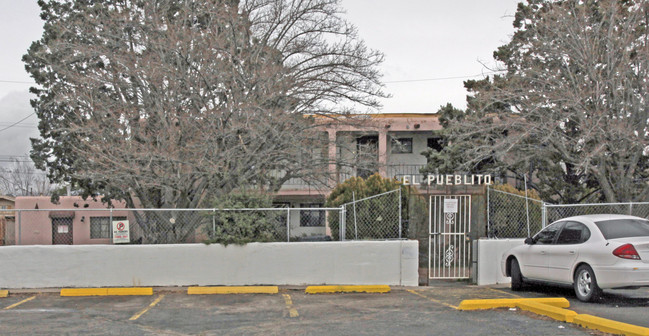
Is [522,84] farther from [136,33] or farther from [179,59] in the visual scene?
[136,33]

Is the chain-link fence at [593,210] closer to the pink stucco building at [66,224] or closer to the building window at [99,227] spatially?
the pink stucco building at [66,224]

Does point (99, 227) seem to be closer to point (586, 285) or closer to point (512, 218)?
point (512, 218)

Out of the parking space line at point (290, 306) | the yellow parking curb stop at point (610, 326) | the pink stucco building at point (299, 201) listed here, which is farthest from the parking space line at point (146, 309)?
the pink stucco building at point (299, 201)

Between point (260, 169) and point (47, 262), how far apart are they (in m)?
5.99

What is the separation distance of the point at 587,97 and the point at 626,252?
26.5ft

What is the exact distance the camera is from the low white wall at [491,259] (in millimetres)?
13961

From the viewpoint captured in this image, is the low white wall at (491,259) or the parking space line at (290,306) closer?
the parking space line at (290,306)

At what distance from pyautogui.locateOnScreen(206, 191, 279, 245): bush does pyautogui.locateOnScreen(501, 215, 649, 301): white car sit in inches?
223

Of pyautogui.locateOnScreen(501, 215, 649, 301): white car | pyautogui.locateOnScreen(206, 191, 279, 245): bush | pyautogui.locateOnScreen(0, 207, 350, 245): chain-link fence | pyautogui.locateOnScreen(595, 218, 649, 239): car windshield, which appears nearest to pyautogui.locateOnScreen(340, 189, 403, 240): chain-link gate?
pyautogui.locateOnScreen(0, 207, 350, 245): chain-link fence

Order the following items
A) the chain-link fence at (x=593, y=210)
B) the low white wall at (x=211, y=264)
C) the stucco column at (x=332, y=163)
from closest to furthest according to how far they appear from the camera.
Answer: the low white wall at (x=211, y=264) < the chain-link fence at (x=593, y=210) < the stucco column at (x=332, y=163)

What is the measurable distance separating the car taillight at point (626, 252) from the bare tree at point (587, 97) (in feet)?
17.5

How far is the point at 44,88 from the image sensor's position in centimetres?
2128

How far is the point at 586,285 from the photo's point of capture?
408 inches

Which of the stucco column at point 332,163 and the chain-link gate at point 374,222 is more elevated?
the stucco column at point 332,163
